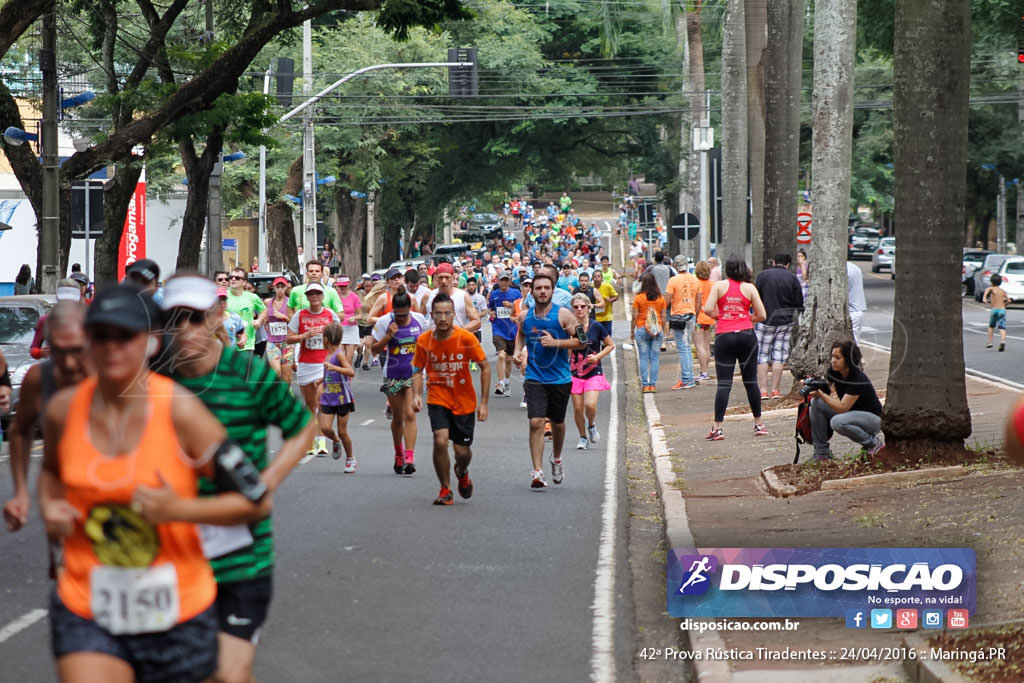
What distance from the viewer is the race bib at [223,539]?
15.6 ft

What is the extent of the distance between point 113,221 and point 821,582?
19.6m

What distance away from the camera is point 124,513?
402 centimetres

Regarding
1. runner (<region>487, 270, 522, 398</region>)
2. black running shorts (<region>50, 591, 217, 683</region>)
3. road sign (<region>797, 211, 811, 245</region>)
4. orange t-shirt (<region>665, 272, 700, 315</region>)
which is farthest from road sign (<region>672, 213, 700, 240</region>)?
black running shorts (<region>50, 591, 217, 683</region>)

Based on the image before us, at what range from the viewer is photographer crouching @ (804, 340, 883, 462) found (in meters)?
12.5

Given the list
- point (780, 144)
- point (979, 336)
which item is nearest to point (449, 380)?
point (780, 144)

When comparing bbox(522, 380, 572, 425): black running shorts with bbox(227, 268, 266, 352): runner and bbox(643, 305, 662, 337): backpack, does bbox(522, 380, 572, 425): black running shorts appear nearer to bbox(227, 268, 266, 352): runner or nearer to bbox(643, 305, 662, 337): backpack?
bbox(227, 268, 266, 352): runner

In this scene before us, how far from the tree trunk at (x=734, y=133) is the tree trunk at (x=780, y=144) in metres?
7.09

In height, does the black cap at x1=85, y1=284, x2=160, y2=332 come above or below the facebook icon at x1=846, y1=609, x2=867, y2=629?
above

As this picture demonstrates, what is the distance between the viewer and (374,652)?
744 centimetres

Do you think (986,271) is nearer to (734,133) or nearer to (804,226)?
(734,133)

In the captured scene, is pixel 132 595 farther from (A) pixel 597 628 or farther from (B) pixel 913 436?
(B) pixel 913 436

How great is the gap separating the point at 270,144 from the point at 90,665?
20325 millimetres

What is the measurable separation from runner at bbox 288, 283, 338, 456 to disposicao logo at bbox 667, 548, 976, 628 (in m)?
6.11

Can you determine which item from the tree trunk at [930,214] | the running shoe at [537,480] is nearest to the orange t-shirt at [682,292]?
the running shoe at [537,480]
